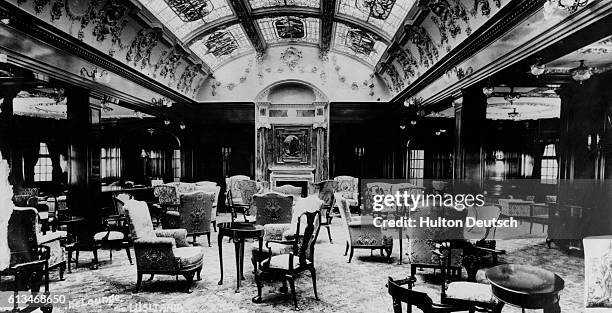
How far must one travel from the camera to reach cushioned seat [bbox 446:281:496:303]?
343cm

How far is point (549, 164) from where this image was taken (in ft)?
45.5

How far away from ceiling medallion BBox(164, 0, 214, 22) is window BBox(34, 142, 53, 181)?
8573 millimetres

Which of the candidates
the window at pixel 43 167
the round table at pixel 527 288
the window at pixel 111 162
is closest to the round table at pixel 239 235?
the round table at pixel 527 288

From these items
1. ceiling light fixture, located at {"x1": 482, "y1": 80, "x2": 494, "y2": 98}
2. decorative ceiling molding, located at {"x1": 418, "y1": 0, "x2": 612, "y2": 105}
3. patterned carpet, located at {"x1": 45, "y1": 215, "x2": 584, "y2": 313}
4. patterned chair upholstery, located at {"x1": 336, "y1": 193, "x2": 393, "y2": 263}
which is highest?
decorative ceiling molding, located at {"x1": 418, "y1": 0, "x2": 612, "y2": 105}

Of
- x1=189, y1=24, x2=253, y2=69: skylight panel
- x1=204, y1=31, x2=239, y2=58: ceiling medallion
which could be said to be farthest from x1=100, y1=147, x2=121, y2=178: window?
x1=204, y1=31, x2=239, y2=58: ceiling medallion

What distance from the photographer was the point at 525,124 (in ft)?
45.8

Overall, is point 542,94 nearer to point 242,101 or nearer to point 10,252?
point 242,101

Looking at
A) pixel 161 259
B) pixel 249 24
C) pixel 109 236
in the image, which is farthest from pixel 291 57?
pixel 161 259

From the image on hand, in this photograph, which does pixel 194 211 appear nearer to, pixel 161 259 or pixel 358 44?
pixel 161 259

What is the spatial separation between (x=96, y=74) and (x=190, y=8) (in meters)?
2.89

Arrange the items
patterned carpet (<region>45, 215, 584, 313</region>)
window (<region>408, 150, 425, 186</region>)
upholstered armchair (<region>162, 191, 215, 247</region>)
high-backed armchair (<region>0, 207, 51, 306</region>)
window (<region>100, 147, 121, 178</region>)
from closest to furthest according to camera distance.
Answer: high-backed armchair (<region>0, 207, 51, 306</region>), patterned carpet (<region>45, 215, 584, 313</region>), upholstered armchair (<region>162, 191, 215, 247</region>), window (<region>408, 150, 425, 186</region>), window (<region>100, 147, 121, 178</region>)

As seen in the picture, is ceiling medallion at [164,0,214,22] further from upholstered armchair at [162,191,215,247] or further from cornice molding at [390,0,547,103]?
cornice molding at [390,0,547,103]

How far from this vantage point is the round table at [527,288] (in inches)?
109

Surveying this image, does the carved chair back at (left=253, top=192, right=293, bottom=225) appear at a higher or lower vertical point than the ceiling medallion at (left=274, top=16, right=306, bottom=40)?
lower
